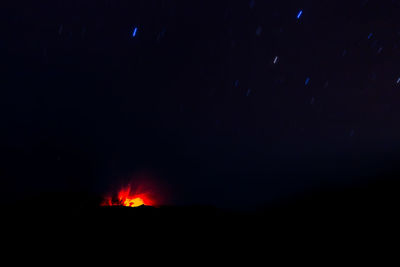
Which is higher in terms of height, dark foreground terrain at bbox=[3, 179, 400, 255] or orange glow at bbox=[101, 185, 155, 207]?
orange glow at bbox=[101, 185, 155, 207]

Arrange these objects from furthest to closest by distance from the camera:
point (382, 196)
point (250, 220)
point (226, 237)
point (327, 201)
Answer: point (327, 201) → point (382, 196) → point (250, 220) → point (226, 237)

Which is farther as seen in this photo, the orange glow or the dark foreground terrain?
the orange glow

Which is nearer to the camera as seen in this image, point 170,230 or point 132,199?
point 170,230

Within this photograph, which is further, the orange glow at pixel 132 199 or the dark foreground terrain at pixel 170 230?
the orange glow at pixel 132 199

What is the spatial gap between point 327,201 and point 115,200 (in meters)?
22.9

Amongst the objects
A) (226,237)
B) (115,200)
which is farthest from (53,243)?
(115,200)

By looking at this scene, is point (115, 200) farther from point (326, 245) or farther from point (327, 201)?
point (327, 201)

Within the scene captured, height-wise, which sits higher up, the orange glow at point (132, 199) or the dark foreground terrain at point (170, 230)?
the orange glow at point (132, 199)

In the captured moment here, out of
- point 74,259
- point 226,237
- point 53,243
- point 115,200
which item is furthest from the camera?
point 115,200

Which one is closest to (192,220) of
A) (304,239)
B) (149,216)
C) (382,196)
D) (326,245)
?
(149,216)

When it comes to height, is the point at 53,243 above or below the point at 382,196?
below

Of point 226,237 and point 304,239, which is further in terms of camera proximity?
point 304,239

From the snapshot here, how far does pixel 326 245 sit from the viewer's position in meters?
4.99

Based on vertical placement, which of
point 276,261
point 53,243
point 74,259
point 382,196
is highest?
point 382,196
